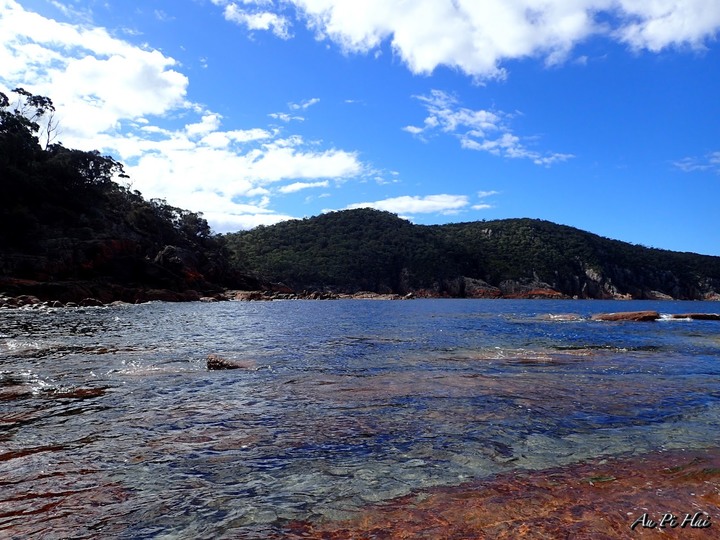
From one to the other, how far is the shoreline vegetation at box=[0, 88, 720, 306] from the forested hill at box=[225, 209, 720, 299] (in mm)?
458

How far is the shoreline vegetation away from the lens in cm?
5741

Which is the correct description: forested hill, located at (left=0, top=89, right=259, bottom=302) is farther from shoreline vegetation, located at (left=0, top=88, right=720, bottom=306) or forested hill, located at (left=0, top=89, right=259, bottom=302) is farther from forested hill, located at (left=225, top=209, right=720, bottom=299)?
forested hill, located at (left=225, top=209, right=720, bottom=299)

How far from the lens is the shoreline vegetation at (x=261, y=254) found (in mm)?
57406

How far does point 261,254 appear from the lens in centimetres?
14812

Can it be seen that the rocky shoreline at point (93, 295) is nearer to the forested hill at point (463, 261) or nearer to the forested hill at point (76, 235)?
the forested hill at point (76, 235)

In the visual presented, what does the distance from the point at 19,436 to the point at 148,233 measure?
288 ft

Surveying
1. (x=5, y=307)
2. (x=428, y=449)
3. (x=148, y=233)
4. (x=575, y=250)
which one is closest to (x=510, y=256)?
(x=575, y=250)

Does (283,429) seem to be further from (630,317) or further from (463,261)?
(463,261)

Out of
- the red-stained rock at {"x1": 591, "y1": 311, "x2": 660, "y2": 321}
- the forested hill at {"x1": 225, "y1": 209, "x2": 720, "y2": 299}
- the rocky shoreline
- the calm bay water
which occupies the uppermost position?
the forested hill at {"x1": 225, "y1": 209, "x2": 720, "y2": 299}

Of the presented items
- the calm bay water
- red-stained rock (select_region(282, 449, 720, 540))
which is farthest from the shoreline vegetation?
red-stained rock (select_region(282, 449, 720, 540))

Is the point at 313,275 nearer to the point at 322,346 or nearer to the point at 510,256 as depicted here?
the point at 510,256

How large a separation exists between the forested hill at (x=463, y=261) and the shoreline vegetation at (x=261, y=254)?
0.46m

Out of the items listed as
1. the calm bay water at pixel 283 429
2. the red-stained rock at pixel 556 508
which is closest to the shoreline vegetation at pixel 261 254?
the calm bay water at pixel 283 429

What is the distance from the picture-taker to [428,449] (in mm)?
6742
